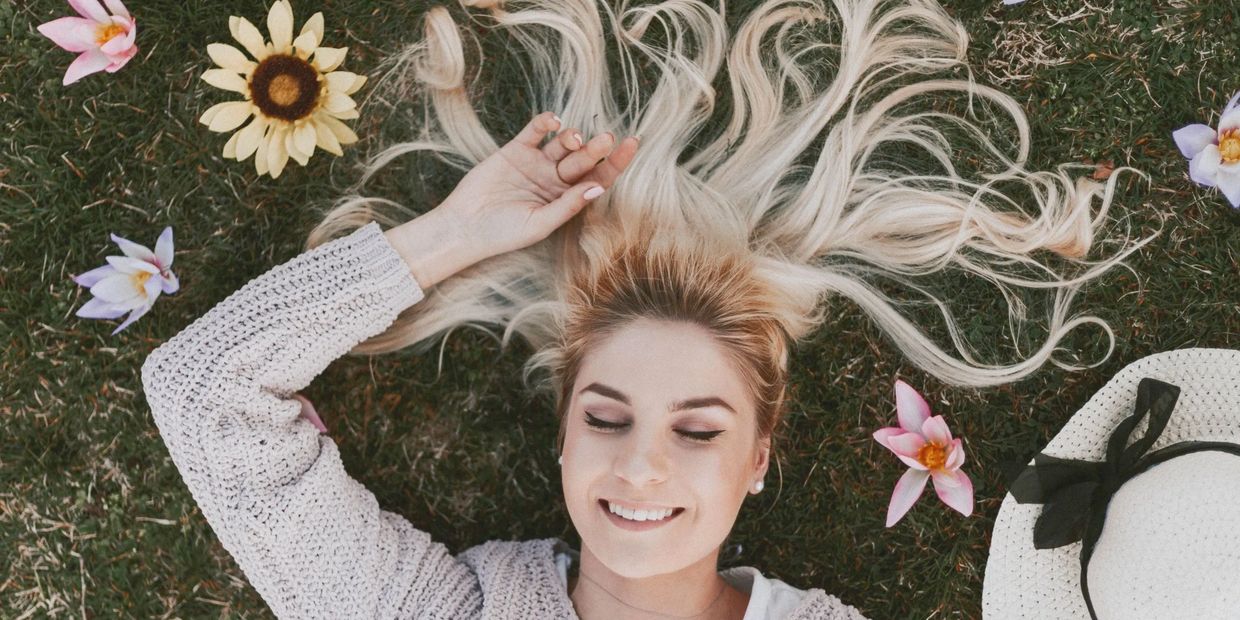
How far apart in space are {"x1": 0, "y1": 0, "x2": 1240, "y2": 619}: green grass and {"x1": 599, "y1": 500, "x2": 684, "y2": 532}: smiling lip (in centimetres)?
50

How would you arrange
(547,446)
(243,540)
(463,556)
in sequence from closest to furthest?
1. (243,540)
2. (463,556)
3. (547,446)

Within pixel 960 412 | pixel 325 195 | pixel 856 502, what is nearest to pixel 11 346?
pixel 325 195

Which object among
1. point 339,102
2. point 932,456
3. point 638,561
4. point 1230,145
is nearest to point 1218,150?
point 1230,145

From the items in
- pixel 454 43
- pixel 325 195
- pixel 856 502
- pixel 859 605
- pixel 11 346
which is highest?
pixel 454 43

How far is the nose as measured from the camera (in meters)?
2.04

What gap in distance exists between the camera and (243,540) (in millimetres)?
2227

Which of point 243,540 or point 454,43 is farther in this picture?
point 454,43

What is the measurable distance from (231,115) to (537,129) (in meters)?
0.74

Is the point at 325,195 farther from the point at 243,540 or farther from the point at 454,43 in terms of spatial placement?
the point at 243,540

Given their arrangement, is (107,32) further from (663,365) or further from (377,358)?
(663,365)

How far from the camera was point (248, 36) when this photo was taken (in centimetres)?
238

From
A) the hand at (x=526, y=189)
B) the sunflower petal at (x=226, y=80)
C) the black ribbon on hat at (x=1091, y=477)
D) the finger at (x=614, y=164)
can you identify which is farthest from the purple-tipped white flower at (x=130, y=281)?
the black ribbon on hat at (x=1091, y=477)

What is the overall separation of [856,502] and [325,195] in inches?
62.0

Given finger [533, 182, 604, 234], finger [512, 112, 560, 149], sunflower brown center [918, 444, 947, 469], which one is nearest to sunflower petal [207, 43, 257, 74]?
finger [512, 112, 560, 149]
